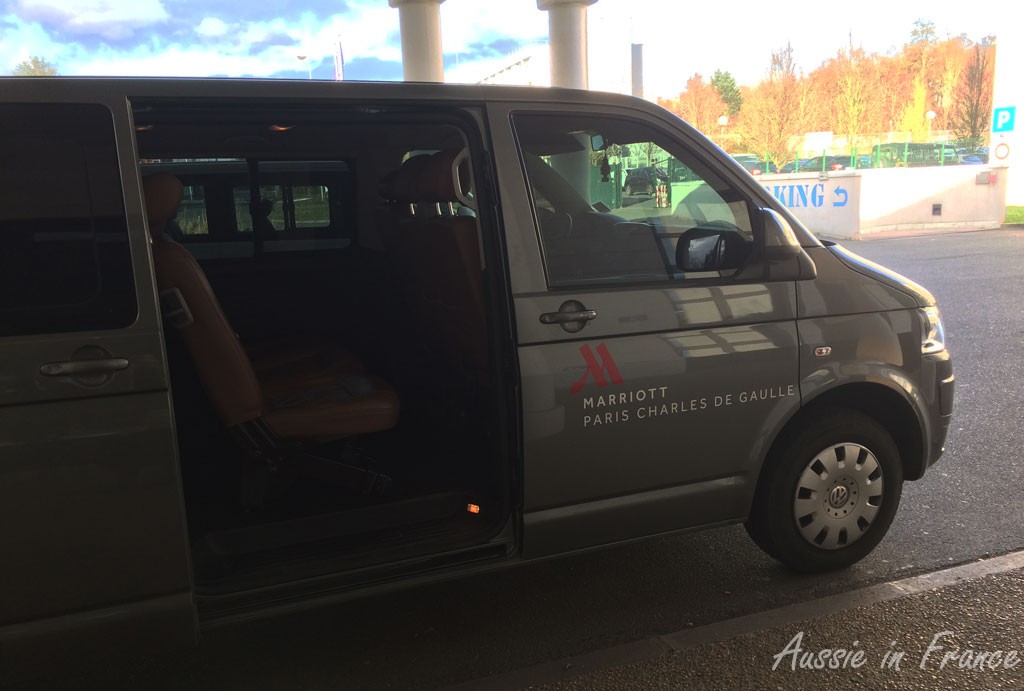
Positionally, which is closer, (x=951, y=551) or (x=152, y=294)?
(x=152, y=294)

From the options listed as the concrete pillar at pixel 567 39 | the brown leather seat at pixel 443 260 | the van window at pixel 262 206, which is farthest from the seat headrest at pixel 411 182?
the concrete pillar at pixel 567 39

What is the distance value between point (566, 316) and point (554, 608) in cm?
128

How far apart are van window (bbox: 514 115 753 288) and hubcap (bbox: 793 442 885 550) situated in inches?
37.0

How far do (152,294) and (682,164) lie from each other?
1.99 m

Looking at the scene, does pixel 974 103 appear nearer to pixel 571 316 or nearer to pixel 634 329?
pixel 634 329

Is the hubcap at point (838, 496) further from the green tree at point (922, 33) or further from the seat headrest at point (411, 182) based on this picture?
the green tree at point (922, 33)

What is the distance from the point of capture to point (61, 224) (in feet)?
7.80

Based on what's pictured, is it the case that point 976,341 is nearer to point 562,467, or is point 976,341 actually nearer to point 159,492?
point 562,467

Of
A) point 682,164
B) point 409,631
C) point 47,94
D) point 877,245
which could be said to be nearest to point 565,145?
point 682,164

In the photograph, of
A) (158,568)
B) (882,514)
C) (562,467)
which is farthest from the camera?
(882,514)

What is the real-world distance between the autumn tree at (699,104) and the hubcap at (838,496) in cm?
4796

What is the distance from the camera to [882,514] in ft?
11.7

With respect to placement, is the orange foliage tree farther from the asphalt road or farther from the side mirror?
the side mirror

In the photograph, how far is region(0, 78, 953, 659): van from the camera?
7.78ft
